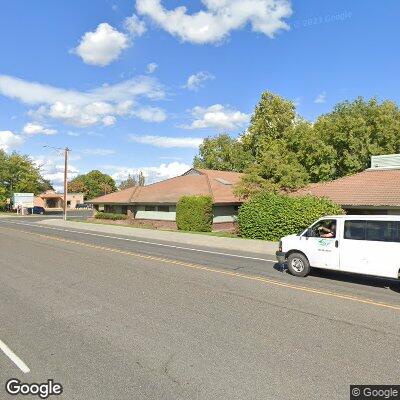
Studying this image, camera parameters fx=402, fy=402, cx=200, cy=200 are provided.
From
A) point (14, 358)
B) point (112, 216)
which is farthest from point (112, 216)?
point (14, 358)

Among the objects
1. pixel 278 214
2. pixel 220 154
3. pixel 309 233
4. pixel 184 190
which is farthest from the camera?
pixel 220 154

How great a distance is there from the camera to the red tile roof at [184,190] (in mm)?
37750

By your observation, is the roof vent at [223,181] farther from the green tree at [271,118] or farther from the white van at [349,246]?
the white van at [349,246]

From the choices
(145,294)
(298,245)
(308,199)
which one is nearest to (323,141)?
(308,199)

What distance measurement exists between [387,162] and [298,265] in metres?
23.0

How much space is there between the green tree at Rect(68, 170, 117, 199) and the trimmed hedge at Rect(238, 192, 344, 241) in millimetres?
95751

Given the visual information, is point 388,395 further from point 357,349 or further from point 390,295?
point 390,295

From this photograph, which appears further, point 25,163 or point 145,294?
point 25,163

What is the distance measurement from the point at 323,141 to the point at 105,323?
36920 millimetres

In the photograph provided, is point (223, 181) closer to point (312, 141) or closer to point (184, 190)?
point (184, 190)

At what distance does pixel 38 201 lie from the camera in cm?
9256

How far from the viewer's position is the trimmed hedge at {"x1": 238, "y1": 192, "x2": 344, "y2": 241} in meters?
22.8

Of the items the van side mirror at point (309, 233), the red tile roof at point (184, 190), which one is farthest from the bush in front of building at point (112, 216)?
the van side mirror at point (309, 233)

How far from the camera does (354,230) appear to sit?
37.4ft
